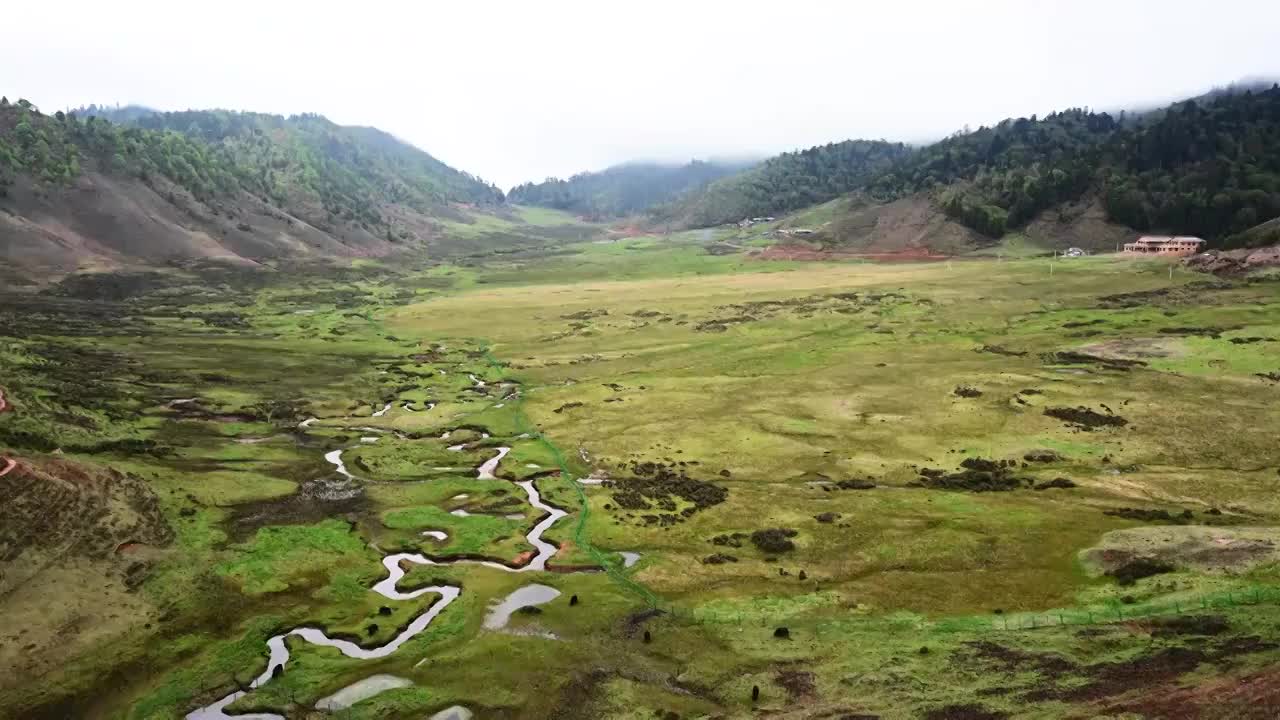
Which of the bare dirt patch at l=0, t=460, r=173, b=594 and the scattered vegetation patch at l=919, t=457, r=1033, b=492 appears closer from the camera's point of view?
the bare dirt patch at l=0, t=460, r=173, b=594

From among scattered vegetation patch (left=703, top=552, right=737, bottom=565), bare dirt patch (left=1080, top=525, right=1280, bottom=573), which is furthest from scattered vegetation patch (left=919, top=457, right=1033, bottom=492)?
scattered vegetation patch (left=703, top=552, right=737, bottom=565)

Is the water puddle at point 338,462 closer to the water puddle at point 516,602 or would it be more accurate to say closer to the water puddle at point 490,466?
the water puddle at point 490,466

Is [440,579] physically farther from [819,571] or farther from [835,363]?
[835,363]

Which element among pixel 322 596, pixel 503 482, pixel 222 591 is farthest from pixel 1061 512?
pixel 222 591

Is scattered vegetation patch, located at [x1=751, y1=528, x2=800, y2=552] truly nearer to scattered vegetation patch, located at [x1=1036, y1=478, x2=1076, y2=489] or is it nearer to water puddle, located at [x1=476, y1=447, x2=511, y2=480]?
scattered vegetation patch, located at [x1=1036, y1=478, x2=1076, y2=489]

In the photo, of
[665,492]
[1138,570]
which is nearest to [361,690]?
[665,492]

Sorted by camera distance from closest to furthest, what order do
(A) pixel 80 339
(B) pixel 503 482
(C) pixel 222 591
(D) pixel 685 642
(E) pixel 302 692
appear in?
(E) pixel 302 692
(D) pixel 685 642
(C) pixel 222 591
(B) pixel 503 482
(A) pixel 80 339
